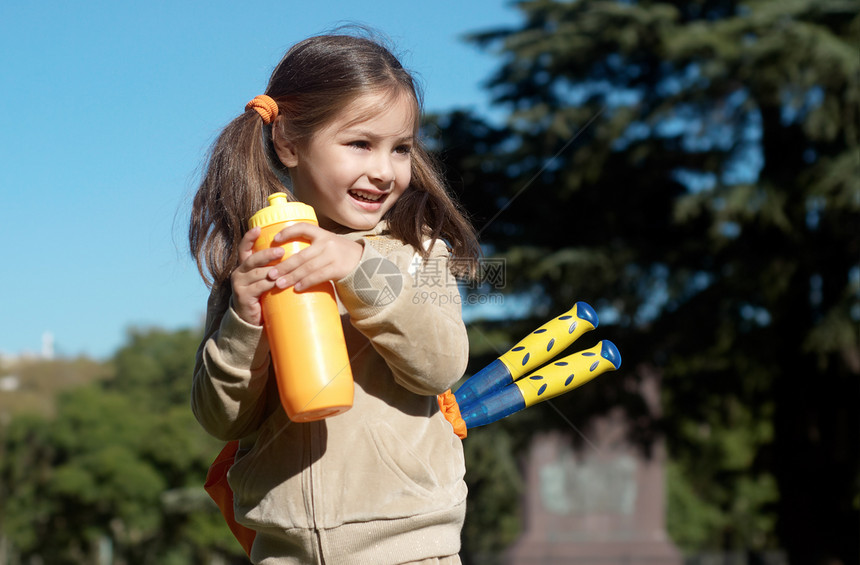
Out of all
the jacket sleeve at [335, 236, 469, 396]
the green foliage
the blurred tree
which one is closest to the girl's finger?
the jacket sleeve at [335, 236, 469, 396]

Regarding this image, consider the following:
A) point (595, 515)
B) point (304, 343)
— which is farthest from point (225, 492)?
point (595, 515)

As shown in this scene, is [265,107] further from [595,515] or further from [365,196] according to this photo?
[595,515]

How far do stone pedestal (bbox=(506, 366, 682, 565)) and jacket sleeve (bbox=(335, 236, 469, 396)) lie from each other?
21.6 m

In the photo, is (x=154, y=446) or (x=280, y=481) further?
(x=154, y=446)

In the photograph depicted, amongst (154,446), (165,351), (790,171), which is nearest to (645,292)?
(790,171)

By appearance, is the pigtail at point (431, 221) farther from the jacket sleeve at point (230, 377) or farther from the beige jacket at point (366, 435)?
the jacket sleeve at point (230, 377)

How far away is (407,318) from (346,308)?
10 centimetres

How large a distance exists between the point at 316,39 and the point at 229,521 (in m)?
0.99

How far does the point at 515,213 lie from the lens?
9578mm

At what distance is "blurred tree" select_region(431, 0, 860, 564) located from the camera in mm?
8352

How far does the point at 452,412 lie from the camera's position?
194cm

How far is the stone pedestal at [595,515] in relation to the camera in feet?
74.4

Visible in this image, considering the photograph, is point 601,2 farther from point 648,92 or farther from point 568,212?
point 568,212

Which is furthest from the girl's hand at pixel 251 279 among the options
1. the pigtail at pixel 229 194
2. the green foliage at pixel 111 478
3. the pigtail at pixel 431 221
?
the green foliage at pixel 111 478
